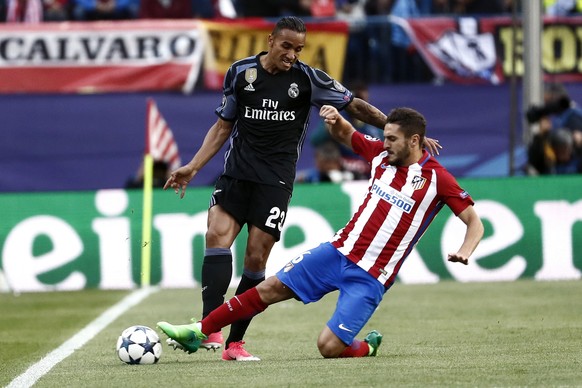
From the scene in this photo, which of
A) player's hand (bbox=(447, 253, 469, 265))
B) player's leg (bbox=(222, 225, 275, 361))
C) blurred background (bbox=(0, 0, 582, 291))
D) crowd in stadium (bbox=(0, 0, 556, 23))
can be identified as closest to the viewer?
player's hand (bbox=(447, 253, 469, 265))

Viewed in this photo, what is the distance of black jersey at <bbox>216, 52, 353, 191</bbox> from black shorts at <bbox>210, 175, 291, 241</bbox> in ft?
0.18

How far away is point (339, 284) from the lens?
8492 mm

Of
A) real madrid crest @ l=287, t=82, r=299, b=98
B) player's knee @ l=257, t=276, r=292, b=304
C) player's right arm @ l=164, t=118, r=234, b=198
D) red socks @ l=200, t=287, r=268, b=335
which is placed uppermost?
real madrid crest @ l=287, t=82, r=299, b=98

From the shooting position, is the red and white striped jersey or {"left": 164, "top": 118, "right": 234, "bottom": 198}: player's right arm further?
{"left": 164, "top": 118, "right": 234, "bottom": 198}: player's right arm

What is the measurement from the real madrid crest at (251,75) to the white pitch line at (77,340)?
2.15m

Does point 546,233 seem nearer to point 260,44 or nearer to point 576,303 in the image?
point 576,303

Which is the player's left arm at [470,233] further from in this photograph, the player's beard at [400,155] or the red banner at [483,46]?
the red banner at [483,46]

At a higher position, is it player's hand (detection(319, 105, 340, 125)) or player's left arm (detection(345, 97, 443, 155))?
player's hand (detection(319, 105, 340, 125))

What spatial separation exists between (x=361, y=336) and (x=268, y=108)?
7.94 ft

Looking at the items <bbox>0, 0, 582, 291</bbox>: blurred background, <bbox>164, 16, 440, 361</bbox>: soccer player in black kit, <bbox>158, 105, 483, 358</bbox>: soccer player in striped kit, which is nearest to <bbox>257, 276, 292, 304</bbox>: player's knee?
<bbox>158, 105, 483, 358</bbox>: soccer player in striped kit

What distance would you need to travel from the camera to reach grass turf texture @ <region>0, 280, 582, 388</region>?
712 centimetres

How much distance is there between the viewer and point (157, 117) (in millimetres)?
18156

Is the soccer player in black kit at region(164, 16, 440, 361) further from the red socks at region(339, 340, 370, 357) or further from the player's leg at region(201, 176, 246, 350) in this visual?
the red socks at region(339, 340, 370, 357)

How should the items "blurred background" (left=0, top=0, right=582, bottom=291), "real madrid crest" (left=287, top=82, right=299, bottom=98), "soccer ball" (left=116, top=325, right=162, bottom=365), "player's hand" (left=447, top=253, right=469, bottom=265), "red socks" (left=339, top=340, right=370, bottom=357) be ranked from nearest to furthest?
"player's hand" (left=447, top=253, right=469, bottom=265), "soccer ball" (left=116, top=325, right=162, bottom=365), "red socks" (left=339, top=340, right=370, bottom=357), "real madrid crest" (left=287, top=82, right=299, bottom=98), "blurred background" (left=0, top=0, right=582, bottom=291)
